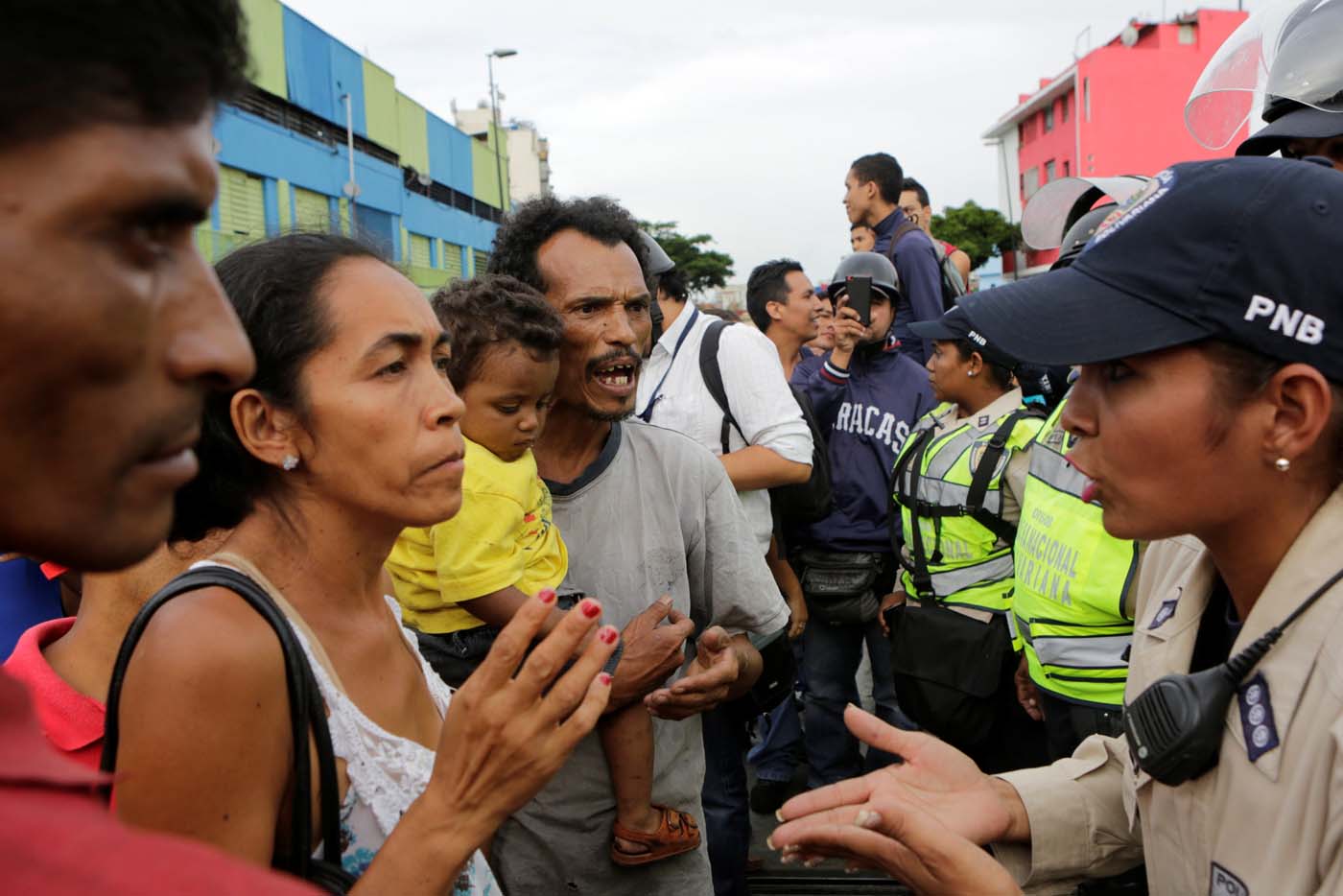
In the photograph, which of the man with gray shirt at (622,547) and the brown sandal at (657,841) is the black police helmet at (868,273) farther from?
the brown sandal at (657,841)

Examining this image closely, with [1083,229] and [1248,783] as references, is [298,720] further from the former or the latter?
[1083,229]

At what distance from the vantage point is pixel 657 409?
405cm

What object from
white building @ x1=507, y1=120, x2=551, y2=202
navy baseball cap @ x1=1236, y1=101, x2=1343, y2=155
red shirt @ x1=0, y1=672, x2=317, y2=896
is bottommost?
red shirt @ x1=0, y1=672, x2=317, y2=896

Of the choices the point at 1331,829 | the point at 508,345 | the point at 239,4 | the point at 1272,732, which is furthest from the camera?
the point at 508,345

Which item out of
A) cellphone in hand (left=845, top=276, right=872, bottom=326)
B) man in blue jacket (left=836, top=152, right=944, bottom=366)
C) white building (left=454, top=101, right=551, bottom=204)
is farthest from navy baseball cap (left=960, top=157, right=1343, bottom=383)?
white building (left=454, top=101, right=551, bottom=204)

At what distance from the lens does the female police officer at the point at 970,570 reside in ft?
12.7

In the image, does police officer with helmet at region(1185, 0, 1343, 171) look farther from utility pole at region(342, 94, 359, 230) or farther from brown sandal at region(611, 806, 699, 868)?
utility pole at region(342, 94, 359, 230)

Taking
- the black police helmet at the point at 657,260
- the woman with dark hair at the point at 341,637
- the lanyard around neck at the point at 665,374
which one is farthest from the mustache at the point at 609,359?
the lanyard around neck at the point at 665,374

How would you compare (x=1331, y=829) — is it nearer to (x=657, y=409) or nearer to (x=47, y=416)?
(x=47, y=416)

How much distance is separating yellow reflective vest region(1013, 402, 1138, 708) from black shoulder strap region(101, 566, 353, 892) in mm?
2389

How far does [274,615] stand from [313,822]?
299 mm

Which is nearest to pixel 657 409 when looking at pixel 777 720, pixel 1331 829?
pixel 777 720

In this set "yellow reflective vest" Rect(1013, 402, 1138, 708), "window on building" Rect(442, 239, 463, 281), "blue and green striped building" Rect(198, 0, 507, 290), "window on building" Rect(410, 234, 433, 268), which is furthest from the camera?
"window on building" Rect(442, 239, 463, 281)

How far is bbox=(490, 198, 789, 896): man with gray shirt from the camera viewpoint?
8.26 ft
